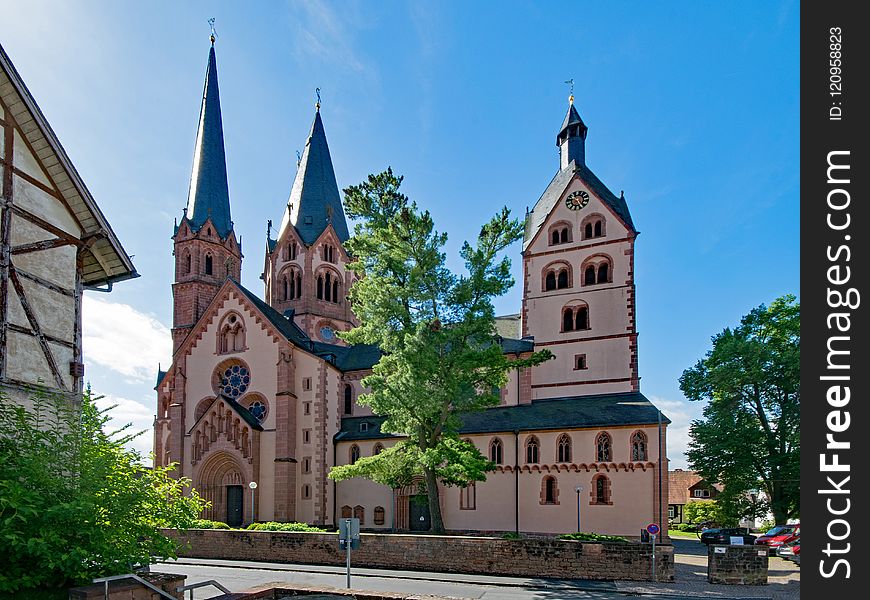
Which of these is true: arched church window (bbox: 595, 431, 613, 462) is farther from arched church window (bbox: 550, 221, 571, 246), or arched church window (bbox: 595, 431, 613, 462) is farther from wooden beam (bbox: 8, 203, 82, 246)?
wooden beam (bbox: 8, 203, 82, 246)

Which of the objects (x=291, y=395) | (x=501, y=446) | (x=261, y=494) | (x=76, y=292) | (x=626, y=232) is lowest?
(x=261, y=494)

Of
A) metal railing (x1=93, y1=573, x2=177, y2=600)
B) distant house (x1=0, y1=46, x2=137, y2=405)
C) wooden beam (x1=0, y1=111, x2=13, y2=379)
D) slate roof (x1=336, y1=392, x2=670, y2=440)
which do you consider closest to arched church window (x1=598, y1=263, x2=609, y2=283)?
slate roof (x1=336, y1=392, x2=670, y2=440)

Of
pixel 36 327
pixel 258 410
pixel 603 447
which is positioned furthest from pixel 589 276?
pixel 36 327

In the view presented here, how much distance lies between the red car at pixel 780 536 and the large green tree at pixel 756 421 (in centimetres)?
187

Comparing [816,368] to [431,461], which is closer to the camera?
[816,368]

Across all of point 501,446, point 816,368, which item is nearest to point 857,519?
point 816,368

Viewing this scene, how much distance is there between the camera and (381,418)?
1604 inches

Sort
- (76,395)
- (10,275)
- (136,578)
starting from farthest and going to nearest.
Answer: (76,395)
(10,275)
(136,578)

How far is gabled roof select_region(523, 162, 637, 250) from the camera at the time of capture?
40156mm

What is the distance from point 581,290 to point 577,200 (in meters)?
5.29

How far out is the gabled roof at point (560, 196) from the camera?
4016cm

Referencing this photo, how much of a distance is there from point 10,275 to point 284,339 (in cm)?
2703

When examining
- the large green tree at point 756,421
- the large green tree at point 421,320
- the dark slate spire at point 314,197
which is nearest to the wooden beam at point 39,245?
the large green tree at point 421,320

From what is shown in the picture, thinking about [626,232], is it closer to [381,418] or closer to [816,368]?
[381,418]
